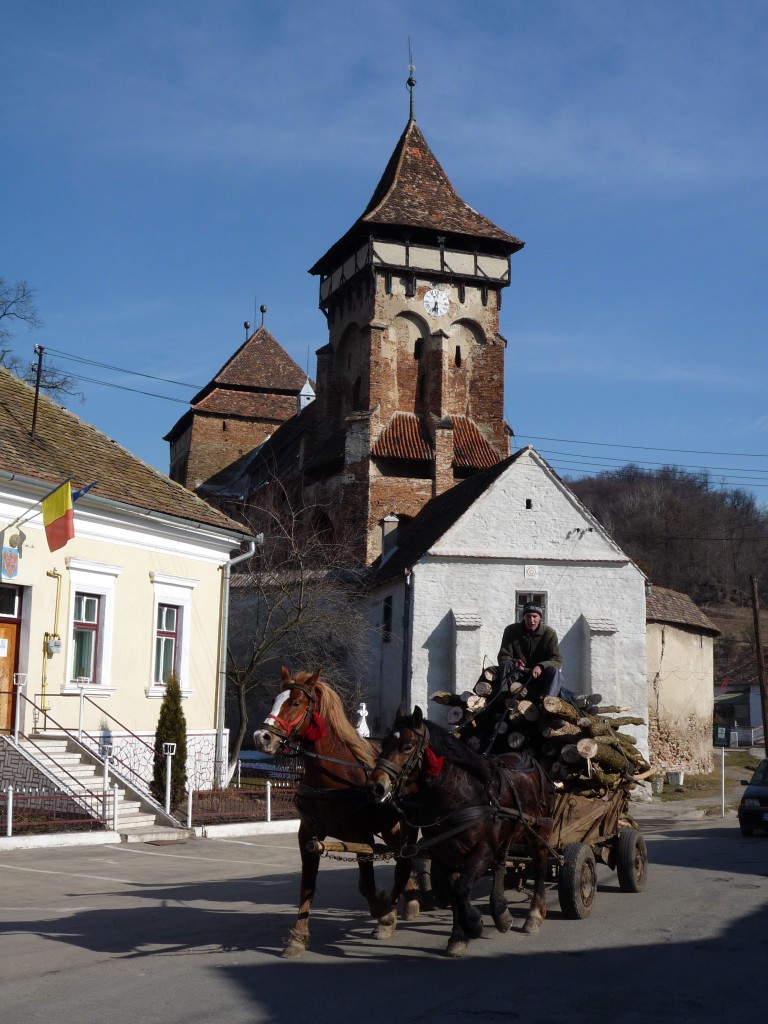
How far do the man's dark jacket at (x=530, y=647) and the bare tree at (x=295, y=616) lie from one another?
1696cm

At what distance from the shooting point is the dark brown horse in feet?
27.5

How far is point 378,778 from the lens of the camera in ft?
26.2

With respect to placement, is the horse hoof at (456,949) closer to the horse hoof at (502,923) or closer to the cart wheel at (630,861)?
the horse hoof at (502,923)

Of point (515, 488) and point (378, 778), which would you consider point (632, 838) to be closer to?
point (378, 778)

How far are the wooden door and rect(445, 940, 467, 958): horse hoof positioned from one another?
1242cm

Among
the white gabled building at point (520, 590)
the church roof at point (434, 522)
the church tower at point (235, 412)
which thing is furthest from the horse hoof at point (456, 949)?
the church tower at point (235, 412)

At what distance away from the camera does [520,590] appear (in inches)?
1302

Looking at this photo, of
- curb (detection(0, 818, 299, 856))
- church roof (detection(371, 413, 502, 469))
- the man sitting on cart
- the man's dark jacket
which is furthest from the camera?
church roof (detection(371, 413, 502, 469))

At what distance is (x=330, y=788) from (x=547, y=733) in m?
2.88

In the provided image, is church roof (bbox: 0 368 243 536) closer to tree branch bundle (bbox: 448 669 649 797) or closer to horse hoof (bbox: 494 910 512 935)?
tree branch bundle (bbox: 448 669 649 797)

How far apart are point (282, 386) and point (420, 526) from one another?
35742 millimetres

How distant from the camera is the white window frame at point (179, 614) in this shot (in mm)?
22000

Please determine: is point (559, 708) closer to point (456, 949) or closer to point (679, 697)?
point (456, 949)

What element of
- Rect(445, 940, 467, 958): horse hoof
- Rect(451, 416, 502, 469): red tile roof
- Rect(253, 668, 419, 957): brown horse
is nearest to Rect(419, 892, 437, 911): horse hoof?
Rect(253, 668, 419, 957): brown horse
